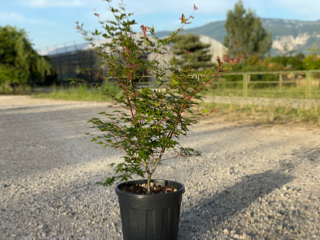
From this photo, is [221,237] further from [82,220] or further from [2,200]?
[2,200]

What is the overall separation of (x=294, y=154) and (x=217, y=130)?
7.50 feet

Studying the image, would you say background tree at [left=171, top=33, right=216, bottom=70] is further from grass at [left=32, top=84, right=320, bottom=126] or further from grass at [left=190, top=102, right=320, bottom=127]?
grass at [left=190, top=102, right=320, bottom=127]

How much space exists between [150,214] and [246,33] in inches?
1769

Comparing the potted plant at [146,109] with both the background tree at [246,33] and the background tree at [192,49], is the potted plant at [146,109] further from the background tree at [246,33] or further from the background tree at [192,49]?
the background tree at [246,33]

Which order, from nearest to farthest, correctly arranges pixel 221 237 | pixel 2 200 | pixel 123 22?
pixel 123 22 < pixel 221 237 < pixel 2 200

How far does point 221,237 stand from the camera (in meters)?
2.39

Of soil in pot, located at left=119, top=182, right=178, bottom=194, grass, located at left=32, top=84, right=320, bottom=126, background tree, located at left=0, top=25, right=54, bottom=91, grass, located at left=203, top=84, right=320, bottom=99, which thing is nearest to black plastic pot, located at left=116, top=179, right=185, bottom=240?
soil in pot, located at left=119, top=182, right=178, bottom=194

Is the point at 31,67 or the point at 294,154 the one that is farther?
the point at 31,67

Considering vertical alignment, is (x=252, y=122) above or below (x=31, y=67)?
below

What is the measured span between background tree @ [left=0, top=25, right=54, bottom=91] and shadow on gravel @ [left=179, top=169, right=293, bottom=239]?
60.2 ft

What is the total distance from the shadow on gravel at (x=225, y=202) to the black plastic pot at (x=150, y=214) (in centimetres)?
32

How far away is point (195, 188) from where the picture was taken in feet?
11.1

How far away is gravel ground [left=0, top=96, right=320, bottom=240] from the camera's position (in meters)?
2.54

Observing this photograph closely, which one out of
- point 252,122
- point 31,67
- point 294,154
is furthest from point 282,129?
point 31,67
